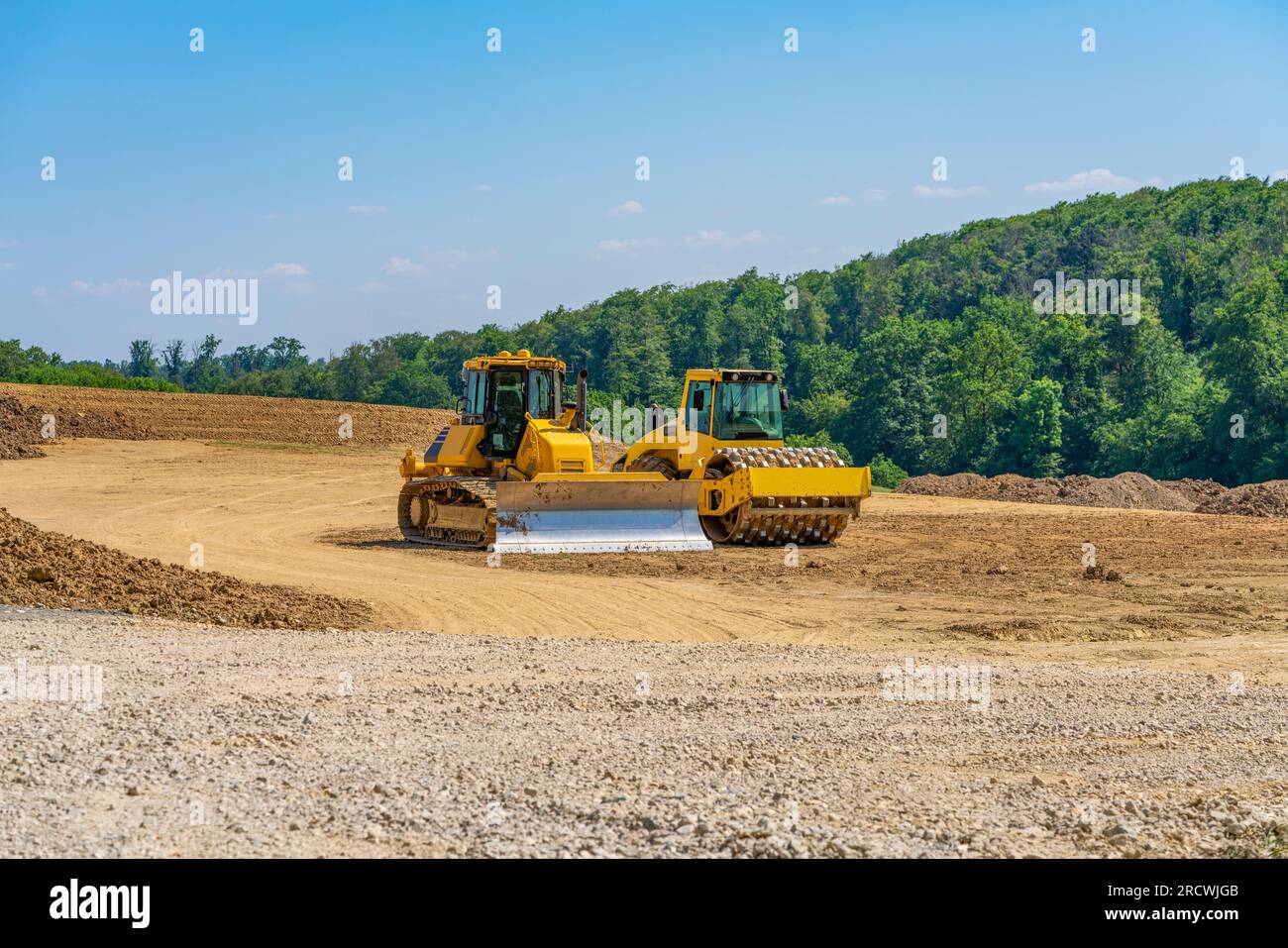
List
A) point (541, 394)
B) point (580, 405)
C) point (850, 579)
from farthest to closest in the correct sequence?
point (541, 394)
point (580, 405)
point (850, 579)

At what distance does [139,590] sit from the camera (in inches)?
560

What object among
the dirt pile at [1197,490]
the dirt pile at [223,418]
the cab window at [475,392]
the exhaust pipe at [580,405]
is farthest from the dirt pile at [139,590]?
the dirt pile at [223,418]

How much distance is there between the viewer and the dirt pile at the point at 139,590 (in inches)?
538

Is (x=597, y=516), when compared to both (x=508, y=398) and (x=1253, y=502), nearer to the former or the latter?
(x=508, y=398)

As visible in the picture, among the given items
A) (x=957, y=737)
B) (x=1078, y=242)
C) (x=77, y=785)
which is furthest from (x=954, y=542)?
(x=1078, y=242)

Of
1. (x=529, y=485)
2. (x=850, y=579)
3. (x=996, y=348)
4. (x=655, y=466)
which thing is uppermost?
(x=996, y=348)

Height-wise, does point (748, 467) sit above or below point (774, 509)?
above

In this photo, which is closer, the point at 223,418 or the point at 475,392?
the point at 475,392

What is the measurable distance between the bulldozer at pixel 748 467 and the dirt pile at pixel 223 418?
85.0ft

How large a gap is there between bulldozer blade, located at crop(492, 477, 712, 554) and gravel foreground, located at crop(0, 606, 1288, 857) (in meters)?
8.26

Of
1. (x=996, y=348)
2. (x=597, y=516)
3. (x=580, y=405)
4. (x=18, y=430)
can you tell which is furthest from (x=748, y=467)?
(x=996, y=348)

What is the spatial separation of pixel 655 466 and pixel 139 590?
33.9 ft
